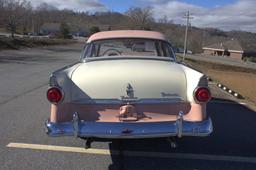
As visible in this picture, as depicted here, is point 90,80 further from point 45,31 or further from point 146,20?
point 45,31

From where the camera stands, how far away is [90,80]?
494 centimetres

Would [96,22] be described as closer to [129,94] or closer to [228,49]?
[228,49]

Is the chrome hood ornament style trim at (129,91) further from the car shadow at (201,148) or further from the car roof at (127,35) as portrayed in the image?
the car roof at (127,35)

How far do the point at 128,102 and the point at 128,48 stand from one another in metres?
2.54

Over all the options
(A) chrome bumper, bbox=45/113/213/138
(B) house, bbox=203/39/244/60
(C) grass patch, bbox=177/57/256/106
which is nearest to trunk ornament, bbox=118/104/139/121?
(A) chrome bumper, bbox=45/113/213/138

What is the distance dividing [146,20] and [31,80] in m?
75.3

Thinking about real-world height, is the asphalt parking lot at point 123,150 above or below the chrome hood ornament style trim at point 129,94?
below

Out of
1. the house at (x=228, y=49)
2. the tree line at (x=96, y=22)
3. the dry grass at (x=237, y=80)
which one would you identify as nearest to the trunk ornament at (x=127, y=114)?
the dry grass at (x=237, y=80)

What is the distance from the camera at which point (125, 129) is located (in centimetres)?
457

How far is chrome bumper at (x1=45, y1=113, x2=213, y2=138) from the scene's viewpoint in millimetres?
4551

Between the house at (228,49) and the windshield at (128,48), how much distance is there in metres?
104

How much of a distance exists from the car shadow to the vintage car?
68cm

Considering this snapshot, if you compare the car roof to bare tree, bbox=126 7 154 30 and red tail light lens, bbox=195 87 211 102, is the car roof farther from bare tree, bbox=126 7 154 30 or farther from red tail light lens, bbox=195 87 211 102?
bare tree, bbox=126 7 154 30

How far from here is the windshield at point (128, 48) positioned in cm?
673
